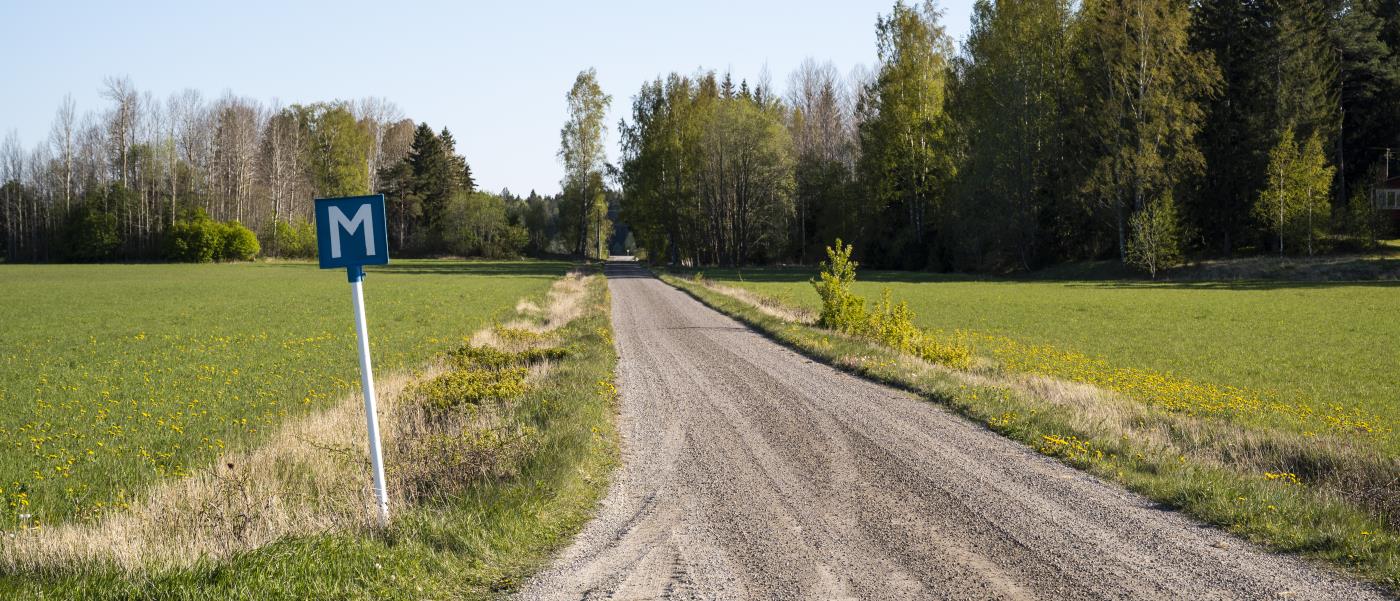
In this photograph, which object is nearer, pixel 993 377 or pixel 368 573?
pixel 368 573

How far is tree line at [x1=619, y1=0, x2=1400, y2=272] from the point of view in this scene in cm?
5088

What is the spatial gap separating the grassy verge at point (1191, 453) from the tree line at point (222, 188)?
84.2 meters

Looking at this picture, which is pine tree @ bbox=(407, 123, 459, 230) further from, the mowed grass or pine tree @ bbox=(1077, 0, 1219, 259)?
pine tree @ bbox=(1077, 0, 1219, 259)

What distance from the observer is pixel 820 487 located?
838 cm

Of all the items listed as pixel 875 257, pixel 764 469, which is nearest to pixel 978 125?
pixel 875 257

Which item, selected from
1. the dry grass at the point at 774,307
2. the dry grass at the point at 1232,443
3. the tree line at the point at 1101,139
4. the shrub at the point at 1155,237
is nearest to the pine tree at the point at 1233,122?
the tree line at the point at 1101,139

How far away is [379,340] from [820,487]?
65.0 feet

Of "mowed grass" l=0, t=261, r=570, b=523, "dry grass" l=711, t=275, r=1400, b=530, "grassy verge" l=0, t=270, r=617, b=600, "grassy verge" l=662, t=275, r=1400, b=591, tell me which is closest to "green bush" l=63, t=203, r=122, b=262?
"mowed grass" l=0, t=261, r=570, b=523

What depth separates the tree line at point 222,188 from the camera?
90.0 metres

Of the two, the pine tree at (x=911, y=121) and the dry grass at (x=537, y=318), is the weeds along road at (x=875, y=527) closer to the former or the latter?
the dry grass at (x=537, y=318)

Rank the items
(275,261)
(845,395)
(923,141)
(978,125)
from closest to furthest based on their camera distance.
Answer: (845,395) < (978,125) < (923,141) < (275,261)

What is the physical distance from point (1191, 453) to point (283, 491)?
10050mm

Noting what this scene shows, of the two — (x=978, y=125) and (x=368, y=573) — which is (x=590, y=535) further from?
(x=978, y=125)

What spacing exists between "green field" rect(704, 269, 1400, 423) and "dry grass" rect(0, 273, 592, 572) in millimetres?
13944
